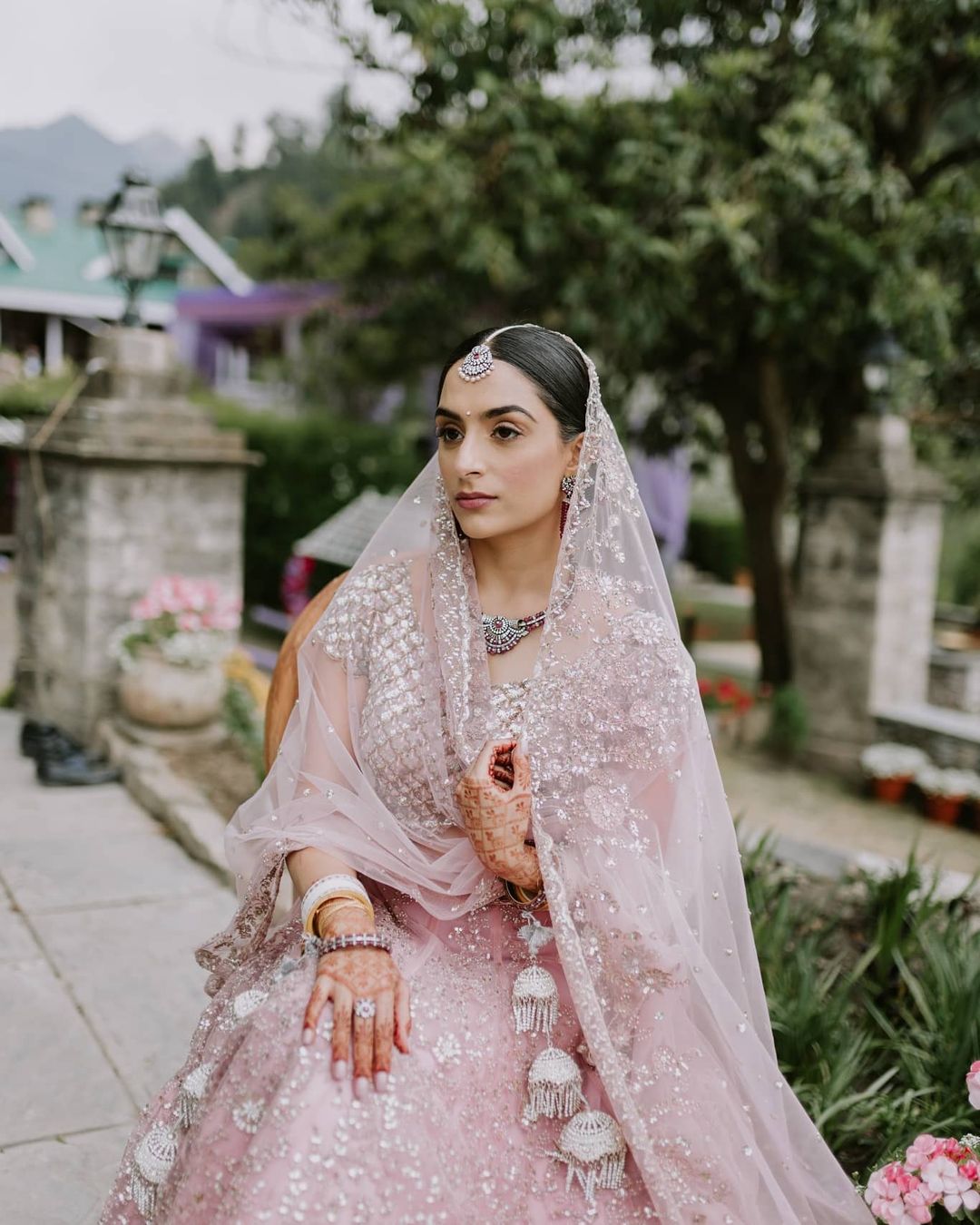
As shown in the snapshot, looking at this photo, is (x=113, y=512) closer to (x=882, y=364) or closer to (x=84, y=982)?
(x=84, y=982)

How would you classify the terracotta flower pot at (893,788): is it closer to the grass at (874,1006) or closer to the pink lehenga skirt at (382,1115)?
the grass at (874,1006)

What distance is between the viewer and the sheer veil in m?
1.85

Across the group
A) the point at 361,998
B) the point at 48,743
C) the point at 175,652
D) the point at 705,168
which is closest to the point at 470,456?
the point at 361,998

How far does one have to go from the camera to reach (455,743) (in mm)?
2010

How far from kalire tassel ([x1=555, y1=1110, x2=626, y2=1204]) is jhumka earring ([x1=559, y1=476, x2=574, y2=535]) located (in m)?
1.03

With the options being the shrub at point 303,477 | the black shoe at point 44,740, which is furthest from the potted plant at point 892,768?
the shrub at point 303,477

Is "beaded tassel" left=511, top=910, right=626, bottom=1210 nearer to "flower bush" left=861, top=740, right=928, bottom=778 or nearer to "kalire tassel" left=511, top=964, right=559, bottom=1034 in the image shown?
"kalire tassel" left=511, top=964, right=559, bottom=1034

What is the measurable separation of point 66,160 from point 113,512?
7.80 feet

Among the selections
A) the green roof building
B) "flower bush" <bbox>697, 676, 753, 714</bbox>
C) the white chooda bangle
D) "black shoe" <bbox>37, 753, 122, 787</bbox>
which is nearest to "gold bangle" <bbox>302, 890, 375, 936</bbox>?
the white chooda bangle

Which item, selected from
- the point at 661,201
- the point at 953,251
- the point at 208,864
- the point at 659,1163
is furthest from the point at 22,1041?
the point at 953,251

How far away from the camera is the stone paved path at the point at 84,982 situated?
2.50 metres

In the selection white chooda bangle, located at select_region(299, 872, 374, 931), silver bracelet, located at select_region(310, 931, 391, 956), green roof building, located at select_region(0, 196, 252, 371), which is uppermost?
green roof building, located at select_region(0, 196, 252, 371)

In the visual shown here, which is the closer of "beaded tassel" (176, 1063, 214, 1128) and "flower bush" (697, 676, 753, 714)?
"beaded tassel" (176, 1063, 214, 1128)

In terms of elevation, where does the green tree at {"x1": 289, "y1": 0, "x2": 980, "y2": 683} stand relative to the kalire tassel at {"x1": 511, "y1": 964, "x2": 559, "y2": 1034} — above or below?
above
